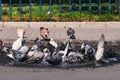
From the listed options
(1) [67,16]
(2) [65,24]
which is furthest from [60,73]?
(1) [67,16]

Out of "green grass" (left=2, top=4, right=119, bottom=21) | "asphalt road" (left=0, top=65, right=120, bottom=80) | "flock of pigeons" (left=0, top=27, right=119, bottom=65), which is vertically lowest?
"asphalt road" (left=0, top=65, right=120, bottom=80)

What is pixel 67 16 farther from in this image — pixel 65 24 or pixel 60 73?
pixel 60 73

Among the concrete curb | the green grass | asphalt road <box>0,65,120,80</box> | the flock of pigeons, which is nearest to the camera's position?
asphalt road <box>0,65,120,80</box>

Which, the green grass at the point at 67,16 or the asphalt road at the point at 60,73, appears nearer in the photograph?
the asphalt road at the point at 60,73

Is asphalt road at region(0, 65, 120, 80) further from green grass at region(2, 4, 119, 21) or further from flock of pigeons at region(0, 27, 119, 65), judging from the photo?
green grass at region(2, 4, 119, 21)

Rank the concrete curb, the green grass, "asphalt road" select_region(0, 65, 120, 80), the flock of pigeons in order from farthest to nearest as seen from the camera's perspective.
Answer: the green grass, the concrete curb, the flock of pigeons, "asphalt road" select_region(0, 65, 120, 80)

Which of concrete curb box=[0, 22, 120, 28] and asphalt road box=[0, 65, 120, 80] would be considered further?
concrete curb box=[0, 22, 120, 28]

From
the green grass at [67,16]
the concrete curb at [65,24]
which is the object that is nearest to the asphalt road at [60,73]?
the concrete curb at [65,24]

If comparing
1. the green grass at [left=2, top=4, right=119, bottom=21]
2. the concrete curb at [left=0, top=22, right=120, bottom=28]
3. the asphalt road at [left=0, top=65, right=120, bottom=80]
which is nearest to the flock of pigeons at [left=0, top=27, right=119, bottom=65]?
the asphalt road at [left=0, top=65, right=120, bottom=80]

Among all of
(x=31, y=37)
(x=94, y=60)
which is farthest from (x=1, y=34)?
(x=94, y=60)

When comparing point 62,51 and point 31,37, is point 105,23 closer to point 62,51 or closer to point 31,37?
point 31,37

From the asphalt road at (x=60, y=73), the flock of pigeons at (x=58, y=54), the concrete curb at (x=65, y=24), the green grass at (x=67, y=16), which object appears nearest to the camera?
the asphalt road at (x=60, y=73)

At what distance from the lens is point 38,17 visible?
1217 centimetres

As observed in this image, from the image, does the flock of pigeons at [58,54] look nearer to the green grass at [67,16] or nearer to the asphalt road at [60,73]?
the asphalt road at [60,73]
